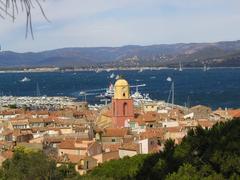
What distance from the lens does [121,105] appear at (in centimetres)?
3406

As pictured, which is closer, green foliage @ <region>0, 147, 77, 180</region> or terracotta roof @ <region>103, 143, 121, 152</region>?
green foliage @ <region>0, 147, 77, 180</region>

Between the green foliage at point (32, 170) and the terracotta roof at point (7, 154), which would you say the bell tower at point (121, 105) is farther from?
the green foliage at point (32, 170)

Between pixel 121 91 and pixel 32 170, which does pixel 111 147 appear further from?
pixel 121 91

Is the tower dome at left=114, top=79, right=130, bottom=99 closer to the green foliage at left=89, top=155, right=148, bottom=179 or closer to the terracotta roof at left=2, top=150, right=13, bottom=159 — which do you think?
the terracotta roof at left=2, top=150, right=13, bottom=159

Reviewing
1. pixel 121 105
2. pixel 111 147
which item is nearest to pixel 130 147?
pixel 111 147

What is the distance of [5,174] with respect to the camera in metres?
19.2

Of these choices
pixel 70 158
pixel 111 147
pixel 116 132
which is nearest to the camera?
pixel 70 158

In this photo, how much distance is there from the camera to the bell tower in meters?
33.9

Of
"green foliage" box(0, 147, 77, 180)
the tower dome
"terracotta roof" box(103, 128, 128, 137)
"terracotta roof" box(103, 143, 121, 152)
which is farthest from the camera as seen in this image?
the tower dome

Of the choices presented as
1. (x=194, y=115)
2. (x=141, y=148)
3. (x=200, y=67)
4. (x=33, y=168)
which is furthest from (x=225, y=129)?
(x=200, y=67)

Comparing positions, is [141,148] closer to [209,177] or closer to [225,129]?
[225,129]

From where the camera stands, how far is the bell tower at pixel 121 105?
33938mm

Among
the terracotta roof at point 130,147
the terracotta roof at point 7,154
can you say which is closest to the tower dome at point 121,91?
the terracotta roof at point 130,147

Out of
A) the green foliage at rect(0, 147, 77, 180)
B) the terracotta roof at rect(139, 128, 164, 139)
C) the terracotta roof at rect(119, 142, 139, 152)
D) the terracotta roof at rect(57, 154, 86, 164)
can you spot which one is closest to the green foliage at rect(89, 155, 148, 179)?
the green foliage at rect(0, 147, 77, 180)
